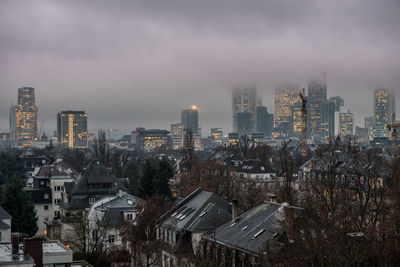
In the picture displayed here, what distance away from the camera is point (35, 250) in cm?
3256

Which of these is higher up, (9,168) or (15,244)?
(15,244)

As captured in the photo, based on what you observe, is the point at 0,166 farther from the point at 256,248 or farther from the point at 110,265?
the point at 256,248

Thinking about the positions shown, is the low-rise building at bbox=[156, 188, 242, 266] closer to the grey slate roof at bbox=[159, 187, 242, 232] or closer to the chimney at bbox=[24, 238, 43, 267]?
the grey slate roof at bbox=[159, 187, 242, 232]

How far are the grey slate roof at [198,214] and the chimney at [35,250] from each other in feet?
50.8

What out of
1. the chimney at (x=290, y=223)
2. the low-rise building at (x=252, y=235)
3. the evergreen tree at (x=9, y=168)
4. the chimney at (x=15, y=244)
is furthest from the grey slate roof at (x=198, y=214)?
the evergreen tree at (x=9, y=168)

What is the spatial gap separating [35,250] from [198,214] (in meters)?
18.2

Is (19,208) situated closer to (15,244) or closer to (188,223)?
(188,223)

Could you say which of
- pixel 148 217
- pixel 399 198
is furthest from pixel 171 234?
pixel 399 198

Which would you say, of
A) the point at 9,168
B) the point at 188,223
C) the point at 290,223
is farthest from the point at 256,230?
the point at 9,168

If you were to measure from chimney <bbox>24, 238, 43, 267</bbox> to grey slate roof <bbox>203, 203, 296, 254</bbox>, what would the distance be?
10.8 meters

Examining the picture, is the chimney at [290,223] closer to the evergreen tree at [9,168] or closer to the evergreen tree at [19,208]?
the evergreen tree at [19,208]

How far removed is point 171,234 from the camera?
4866 centimetres

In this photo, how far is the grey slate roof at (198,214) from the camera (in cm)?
4706

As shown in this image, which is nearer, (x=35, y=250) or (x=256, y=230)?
(x=35, y=250)
